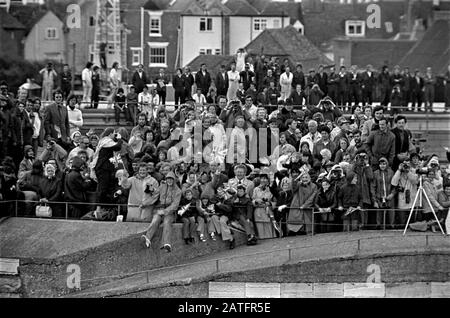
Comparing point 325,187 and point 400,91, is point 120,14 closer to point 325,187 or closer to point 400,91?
point 400,91

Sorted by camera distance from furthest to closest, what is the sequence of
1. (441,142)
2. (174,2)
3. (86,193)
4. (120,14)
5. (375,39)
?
(375,39) < (174,2) < (120,14) < (441,142) < (86,193)

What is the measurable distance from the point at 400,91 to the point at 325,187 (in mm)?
11025

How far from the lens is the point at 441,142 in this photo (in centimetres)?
3497

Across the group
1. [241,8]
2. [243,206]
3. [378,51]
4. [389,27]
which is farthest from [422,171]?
[389,27]

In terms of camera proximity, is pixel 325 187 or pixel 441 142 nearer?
pixel 325 187

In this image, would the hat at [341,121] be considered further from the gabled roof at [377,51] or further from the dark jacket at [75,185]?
the gabled roof at [377,51]

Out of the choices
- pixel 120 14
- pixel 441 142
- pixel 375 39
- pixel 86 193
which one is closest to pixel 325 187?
pixel 86 193

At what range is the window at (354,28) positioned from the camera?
75.5 meters

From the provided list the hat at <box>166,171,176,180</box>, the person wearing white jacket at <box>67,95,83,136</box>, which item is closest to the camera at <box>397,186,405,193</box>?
the hat at <box>166,171,176,180</box>

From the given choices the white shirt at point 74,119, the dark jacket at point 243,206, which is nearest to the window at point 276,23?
the white shirt at point 74,119

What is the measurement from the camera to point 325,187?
82.6 ft

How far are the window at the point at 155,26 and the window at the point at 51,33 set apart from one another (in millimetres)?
26183
